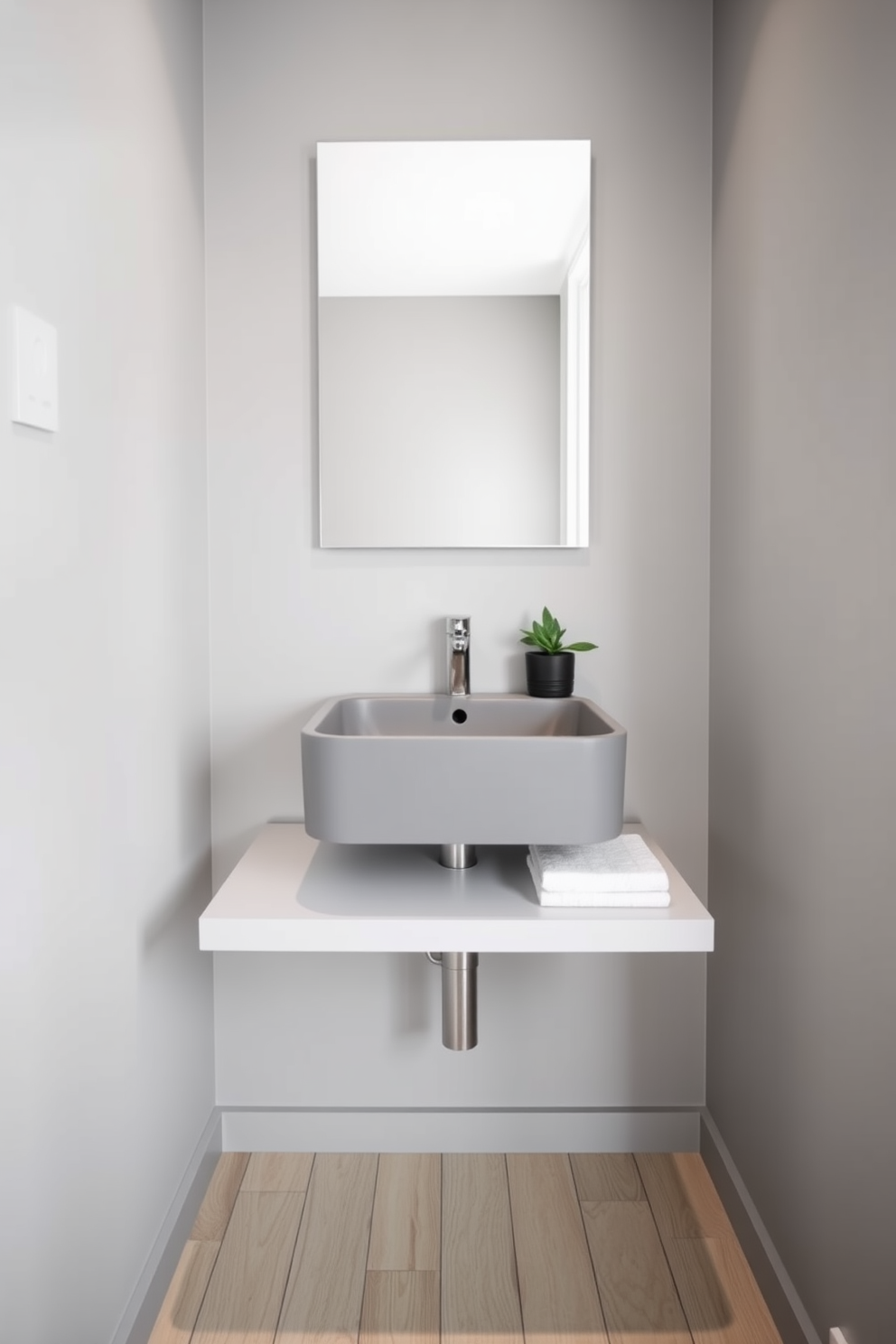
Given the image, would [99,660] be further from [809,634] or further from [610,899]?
[809,634]

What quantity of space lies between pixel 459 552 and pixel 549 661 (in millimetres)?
288

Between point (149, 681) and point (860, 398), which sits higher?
point (860, 398)

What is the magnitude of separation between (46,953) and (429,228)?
148 centimetres

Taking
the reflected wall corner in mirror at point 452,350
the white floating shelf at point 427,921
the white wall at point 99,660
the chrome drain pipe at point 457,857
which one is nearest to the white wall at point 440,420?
the reflected wall corner in mirror at point 452,350

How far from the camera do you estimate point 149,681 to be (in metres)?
1.64

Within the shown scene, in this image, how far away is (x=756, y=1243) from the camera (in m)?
1.67

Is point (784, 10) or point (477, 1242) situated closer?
point (784, 10)

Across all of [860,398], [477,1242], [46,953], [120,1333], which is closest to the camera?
[46,953]

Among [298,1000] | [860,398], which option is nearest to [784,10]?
[860,398]

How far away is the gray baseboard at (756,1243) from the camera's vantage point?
4.91 feet

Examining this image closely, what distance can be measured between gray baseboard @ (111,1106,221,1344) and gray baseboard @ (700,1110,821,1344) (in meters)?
0.95

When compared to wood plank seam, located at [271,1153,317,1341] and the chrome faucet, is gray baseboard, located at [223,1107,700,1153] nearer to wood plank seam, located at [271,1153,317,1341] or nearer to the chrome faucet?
wood plank seam, located at [271,1153,317,1341]

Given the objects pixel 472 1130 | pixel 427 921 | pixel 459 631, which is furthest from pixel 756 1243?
pixel 459 631

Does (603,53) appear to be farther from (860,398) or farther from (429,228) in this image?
(860,398)
